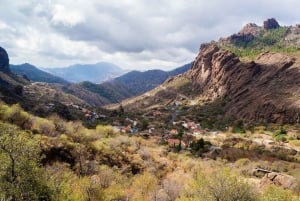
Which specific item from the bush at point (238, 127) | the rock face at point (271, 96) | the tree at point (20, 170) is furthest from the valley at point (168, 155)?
the bush at point (238, 127)

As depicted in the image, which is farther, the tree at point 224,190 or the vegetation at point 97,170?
the tree at point 224,190

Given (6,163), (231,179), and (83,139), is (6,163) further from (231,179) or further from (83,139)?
(83,139)

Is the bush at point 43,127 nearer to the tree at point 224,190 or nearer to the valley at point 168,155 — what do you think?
the valley at point 168,155

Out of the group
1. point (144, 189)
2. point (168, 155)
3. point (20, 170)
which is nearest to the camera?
point (20, 170)

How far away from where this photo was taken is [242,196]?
28.7m

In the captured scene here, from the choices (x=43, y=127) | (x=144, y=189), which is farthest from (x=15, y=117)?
(x=144, y=189)

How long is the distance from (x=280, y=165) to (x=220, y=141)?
41.4 m

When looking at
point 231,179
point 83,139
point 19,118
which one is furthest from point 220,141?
point 231,179

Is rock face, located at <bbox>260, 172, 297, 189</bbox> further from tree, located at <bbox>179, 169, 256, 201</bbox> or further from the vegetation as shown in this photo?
tree, located at <bbox>179, 169, 256, 201</bbox>

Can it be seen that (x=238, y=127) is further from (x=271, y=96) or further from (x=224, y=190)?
(x=224, y=190)

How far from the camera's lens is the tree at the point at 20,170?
23.7 m

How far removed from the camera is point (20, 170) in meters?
24.6

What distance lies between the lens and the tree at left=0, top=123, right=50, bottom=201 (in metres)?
23.7

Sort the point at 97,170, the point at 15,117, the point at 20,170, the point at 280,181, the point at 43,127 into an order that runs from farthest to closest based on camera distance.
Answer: the point at 43,127 < the point at 15,117 < the point at 97,170 < the point at 280,181 < the point at 20,170
